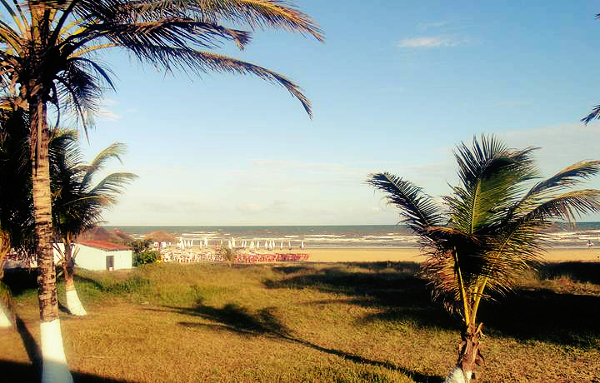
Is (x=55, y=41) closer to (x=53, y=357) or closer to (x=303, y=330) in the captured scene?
(x=53, y=357)

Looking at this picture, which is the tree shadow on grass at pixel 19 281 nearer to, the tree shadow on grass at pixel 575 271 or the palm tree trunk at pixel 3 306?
the palm tree trunk at pixel 3 306

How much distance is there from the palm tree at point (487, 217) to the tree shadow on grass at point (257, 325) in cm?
175

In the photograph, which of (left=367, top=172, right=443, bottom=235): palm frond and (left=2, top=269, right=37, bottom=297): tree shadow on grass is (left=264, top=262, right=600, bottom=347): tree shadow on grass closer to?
(left=367, top=172, right=443, bottom=235): palm frond

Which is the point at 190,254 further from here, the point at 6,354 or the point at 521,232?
the point at 521,232

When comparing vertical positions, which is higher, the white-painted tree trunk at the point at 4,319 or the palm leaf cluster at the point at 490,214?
the palm leaf cluster at the point at 490,214

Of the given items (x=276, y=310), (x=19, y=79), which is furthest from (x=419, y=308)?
(x=19, y=79)

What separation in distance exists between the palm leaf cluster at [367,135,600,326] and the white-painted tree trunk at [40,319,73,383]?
4992 mm

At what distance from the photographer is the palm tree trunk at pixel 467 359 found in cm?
721

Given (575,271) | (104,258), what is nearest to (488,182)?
(575,271)

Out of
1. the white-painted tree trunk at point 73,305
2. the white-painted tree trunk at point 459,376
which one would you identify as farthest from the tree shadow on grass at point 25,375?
the white-painted tree trunk at point 73,305

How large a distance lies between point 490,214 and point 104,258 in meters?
24.0

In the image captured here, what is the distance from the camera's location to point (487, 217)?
743 cm

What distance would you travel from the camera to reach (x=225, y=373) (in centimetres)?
796

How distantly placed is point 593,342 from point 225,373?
25.5 ft
